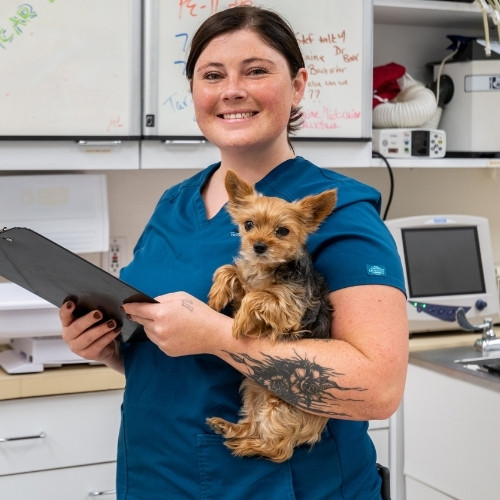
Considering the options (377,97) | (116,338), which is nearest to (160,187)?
(377,97)

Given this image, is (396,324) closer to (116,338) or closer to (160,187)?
(116,338)

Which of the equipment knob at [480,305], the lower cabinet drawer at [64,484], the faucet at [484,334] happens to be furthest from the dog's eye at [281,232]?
the equipment knob at [480,305]

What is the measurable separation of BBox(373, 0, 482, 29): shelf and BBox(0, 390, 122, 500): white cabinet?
1401 mm

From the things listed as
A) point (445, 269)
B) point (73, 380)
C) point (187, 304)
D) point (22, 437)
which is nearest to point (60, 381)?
point (73, 380)

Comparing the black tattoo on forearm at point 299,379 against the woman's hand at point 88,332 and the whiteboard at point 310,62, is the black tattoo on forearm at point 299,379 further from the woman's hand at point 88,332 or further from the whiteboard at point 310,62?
the whiteboard at point 310,62

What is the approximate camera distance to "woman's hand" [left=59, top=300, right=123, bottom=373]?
A: 1366 millimetres

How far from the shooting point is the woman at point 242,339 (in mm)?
1173

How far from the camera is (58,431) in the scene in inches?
89.2

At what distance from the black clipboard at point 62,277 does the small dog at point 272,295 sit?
13 centimetres

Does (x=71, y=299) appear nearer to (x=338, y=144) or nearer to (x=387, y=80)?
(x=338, y=144)

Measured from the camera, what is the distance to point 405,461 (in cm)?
257

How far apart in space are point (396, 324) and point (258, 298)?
19cm

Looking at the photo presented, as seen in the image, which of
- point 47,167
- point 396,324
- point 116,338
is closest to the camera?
point 396,324

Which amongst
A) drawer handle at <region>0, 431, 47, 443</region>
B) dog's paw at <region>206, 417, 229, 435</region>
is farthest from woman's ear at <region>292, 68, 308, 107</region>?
drawer handle at <region>0, 431, 47, 443</region>
